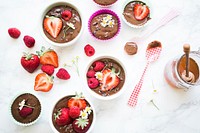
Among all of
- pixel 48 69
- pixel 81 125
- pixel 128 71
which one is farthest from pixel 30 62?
pixel 128 71

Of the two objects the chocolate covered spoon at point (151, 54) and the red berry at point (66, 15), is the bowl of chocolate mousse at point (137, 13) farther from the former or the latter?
A: the red berry at point (66, 15)

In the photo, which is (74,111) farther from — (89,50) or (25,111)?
(89,50)

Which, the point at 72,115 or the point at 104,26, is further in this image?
the point at 104,26

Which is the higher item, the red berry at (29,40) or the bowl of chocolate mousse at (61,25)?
the bowl of chocolate mousse at (61,25)

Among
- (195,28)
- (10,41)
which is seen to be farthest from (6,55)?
(195,28)

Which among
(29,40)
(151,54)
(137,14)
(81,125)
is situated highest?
(137,14)

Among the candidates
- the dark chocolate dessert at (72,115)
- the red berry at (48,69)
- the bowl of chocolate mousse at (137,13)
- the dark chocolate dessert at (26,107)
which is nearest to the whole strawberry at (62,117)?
the dark chocolate dessert at (72,115)

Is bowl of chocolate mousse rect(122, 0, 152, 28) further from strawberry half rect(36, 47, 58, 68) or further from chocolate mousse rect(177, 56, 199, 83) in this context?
strawberry half rect(36, 47, 58, 68)

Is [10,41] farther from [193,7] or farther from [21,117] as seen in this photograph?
[193,7]
